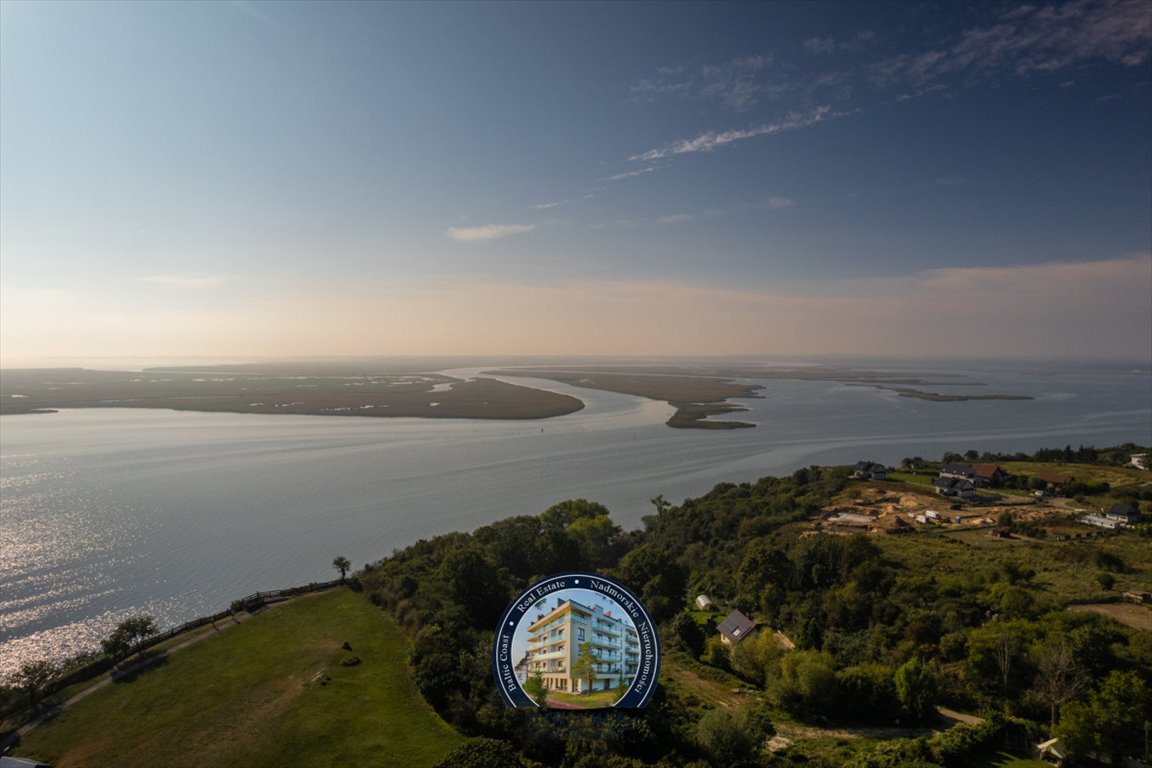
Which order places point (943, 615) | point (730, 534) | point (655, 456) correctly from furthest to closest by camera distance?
point (655, 456)
point (730, 534)
point (943, 615)

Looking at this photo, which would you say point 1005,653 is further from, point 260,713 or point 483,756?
point 260,713

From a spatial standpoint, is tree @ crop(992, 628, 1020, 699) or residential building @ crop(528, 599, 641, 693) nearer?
residential building @ crop(528, 599, 641, 693)

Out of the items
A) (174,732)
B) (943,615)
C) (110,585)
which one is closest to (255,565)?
(110,585)

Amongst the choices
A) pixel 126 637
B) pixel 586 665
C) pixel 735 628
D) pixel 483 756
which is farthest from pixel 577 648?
pixel 126 637

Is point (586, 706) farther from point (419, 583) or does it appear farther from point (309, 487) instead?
point (309, 487)

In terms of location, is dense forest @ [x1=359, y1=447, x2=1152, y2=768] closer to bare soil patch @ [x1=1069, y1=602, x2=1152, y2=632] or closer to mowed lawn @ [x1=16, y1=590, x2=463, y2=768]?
bare soil patch @ [x1=1069, y1=602, x2=1152, y2=632]

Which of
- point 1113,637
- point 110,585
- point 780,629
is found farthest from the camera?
point 110,585

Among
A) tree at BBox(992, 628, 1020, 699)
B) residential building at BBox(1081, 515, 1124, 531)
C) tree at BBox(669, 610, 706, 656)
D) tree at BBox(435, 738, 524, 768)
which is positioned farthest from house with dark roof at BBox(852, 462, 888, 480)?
tree at BBox(435, 738, 524, 768)
